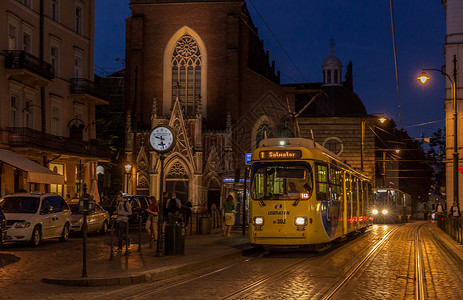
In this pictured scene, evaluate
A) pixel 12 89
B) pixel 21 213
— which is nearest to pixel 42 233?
pixel 21 213

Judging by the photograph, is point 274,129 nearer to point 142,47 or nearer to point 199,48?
point 199,48

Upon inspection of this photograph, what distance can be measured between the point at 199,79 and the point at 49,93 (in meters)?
22.2

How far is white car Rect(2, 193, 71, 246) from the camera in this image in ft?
68.1

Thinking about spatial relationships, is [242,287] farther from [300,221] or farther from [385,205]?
[385,205]

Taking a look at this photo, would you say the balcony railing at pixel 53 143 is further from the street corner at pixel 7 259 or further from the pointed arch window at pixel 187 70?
the pointed arch window at pixel 187 70

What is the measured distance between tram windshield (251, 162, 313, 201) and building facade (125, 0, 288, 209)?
34.6 meters

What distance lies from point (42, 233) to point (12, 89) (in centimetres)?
1271

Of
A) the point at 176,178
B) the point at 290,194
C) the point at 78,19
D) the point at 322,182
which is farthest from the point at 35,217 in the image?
the point at 176,178

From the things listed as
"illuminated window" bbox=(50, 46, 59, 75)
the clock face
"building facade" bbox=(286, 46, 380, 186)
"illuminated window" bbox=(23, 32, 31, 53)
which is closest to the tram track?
the clock face

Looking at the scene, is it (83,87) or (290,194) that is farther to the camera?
(83,87)

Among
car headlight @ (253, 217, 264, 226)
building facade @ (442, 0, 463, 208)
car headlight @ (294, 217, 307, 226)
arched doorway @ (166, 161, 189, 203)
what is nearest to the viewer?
car headlight @ (294, 217, 307, 226)

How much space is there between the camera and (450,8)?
52625mm

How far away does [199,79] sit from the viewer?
185 ft

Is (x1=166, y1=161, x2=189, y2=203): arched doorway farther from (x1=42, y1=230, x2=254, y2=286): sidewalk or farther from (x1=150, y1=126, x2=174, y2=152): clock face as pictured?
(x1=150, y1=126, x2=174, y2=152): clock face
